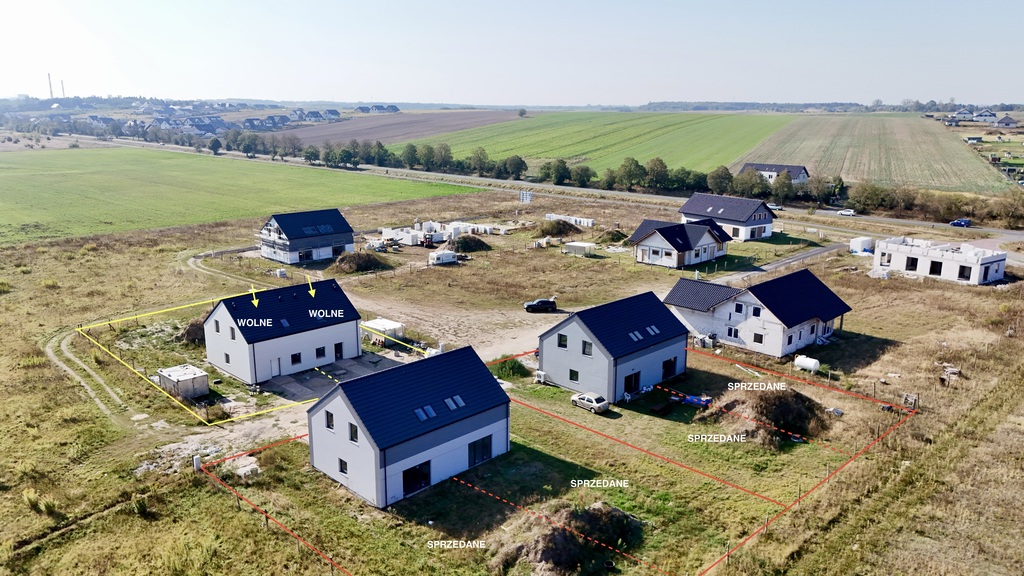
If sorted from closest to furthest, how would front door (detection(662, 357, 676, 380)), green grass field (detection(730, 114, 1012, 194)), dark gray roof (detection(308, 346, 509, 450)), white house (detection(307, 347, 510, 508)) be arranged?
white house (detection(307, 347, 510, 508)) → dark gray roof (detection(308, 346, 509, 450)) → front door (detection(662, 357, 676, 380)) → green grass field (detection(730, 114, 1012, 194))

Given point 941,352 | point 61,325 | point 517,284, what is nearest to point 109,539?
point 61,325

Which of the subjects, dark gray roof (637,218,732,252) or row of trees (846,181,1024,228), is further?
row of trees (846,181,1024,228)

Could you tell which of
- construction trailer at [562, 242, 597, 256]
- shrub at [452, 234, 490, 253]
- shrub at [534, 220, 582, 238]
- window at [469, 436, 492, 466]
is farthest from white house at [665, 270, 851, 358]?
shrub at [534, 220, 582, 238]

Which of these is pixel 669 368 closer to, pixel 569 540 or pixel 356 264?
pixel 569 540

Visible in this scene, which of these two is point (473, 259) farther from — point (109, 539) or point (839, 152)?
point (839, 152)

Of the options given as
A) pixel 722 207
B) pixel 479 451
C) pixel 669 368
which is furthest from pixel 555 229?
pixel 479 451

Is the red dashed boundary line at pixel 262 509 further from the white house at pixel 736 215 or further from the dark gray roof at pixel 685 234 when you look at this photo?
the white house at pixel 736 215

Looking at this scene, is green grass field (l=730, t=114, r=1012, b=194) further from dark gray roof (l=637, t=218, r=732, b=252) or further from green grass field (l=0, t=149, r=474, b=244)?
green grass field (l=0, t=149, r=474, b=244)
